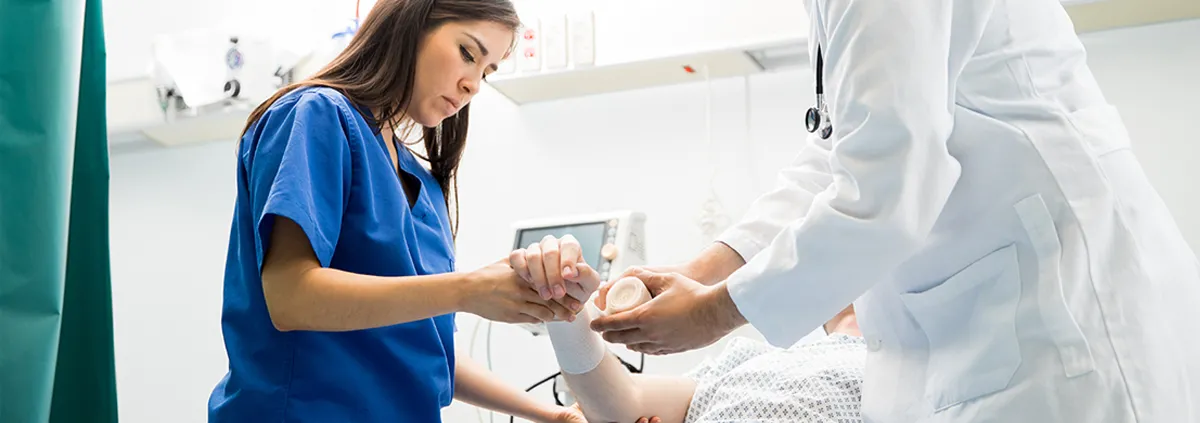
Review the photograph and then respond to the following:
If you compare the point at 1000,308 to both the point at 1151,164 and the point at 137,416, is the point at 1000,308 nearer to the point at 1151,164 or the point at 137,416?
the point at 1151,164

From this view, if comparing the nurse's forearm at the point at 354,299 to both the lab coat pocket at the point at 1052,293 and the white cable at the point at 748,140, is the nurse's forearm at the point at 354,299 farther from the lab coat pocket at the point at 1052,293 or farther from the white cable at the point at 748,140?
the white cable at the point at 748,140

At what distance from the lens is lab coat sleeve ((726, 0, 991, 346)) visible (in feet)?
3.72

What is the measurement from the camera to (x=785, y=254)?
1.23 meters

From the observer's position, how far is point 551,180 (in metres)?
3.23

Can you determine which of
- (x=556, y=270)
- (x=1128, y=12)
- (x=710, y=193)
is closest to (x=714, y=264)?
(x=556, y=270)

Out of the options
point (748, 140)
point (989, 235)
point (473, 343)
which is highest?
point (748, 140)

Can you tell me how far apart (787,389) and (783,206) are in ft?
1.09

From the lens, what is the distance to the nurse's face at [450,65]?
5.12 ft

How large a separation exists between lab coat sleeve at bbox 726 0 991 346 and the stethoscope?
0.22m

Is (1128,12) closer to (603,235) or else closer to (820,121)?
(603,235)

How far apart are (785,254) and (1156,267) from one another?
389mm

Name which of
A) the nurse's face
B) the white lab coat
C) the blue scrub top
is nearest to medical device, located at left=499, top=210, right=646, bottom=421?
the nurse's face

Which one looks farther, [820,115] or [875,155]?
[820,115]

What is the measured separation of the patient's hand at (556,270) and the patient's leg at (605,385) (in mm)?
414
